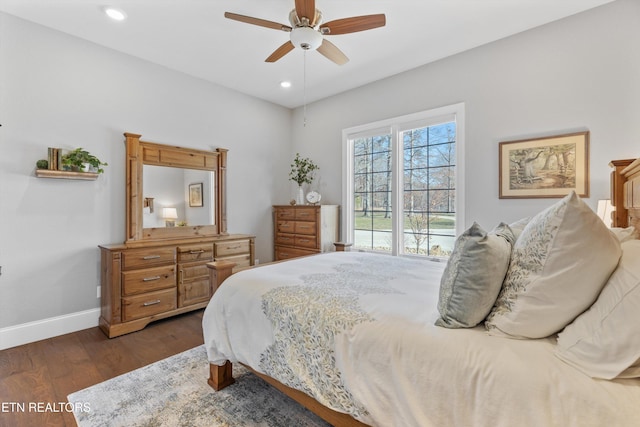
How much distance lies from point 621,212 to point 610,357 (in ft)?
5.33

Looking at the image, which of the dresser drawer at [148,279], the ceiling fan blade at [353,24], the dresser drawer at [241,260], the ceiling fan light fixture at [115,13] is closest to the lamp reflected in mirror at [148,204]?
the dresser drawer at [148,279]


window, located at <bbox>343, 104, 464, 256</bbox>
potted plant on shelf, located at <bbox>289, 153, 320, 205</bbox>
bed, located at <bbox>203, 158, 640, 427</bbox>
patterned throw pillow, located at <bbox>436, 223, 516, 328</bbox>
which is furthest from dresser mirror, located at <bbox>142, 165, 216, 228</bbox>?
patterned throw pillow, located at <bbox>436, 223, 516, 328</bbox>

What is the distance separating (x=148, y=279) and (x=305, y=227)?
2.06 m

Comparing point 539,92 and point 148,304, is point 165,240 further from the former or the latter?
point 539,92

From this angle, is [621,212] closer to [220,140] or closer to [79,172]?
[220,140]

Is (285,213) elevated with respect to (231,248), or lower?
elevated

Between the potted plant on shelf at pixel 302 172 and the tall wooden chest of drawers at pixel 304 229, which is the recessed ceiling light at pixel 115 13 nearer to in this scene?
the potted plant on shelf at pixel 302 172

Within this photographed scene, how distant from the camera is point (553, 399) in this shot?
0.84 m

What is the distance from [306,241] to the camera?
421 cm

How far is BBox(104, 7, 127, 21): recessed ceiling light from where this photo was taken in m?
2.48

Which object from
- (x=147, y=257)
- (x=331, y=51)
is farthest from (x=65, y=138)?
(x=331, y=51)

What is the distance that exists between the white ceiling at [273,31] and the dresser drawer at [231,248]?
86.1 inches

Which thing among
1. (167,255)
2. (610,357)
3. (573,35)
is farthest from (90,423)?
(573,35)

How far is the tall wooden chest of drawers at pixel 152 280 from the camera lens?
2.80 m
